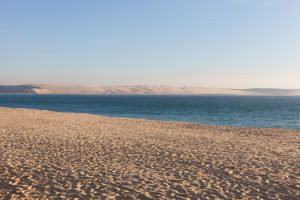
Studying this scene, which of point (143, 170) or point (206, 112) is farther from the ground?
point (143, 170)

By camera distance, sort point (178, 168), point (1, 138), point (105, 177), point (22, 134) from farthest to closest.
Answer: point (22, 134), point (1, 138), point (178, 168), point (105, 177)

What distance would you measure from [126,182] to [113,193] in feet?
3.88

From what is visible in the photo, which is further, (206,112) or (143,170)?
(206,112)

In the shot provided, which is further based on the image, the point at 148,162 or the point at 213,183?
the point at 148,162

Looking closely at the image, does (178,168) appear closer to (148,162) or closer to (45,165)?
(148,162)

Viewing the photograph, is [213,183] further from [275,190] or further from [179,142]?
[179,142]

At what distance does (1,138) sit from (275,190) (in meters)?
15.3

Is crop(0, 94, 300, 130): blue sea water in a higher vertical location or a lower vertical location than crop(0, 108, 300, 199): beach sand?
lower

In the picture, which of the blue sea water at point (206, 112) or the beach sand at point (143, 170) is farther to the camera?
the blue sea water at point (206, 112)

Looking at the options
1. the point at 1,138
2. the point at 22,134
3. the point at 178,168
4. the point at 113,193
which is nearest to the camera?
the point at 113,193

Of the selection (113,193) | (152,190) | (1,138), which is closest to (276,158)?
(152,190)

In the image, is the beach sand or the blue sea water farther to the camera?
the blue sea water

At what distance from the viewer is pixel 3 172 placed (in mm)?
11711

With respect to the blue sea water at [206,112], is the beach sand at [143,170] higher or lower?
higher
